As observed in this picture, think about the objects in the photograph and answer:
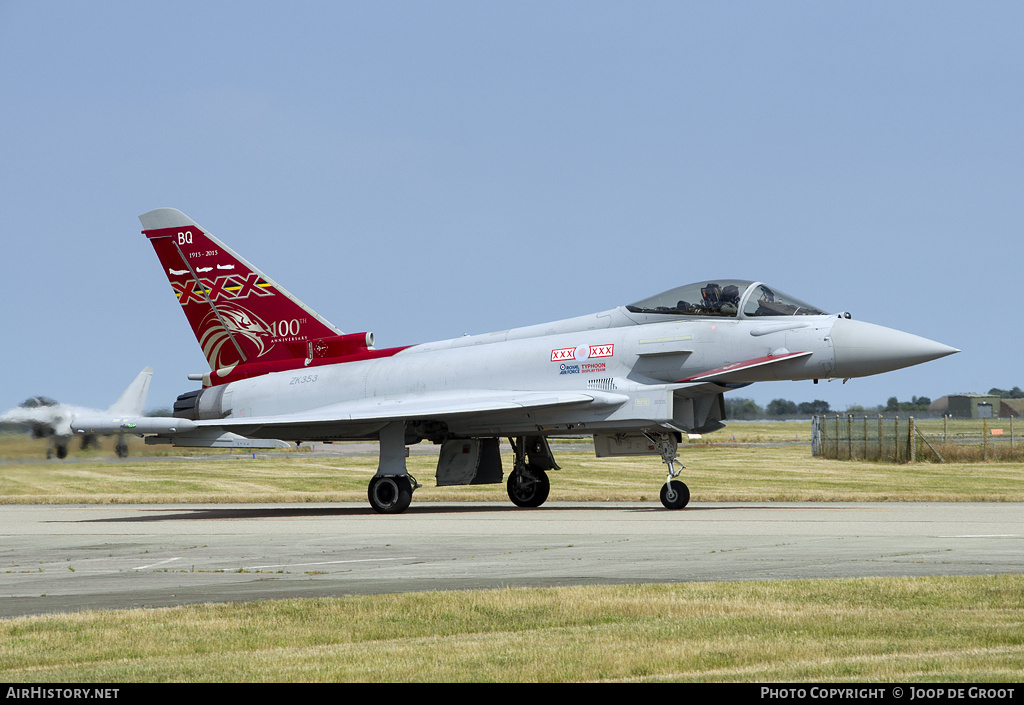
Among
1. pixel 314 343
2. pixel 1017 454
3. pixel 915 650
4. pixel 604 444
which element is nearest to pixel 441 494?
pixel 314 343

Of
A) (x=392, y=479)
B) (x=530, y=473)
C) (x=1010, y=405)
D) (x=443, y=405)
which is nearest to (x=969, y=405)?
(x=1010, y=405)

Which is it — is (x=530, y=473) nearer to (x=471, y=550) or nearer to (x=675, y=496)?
(x=675, y=496)

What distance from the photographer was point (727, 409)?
21391mm

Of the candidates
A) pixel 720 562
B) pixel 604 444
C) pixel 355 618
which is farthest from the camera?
pixel 604 444

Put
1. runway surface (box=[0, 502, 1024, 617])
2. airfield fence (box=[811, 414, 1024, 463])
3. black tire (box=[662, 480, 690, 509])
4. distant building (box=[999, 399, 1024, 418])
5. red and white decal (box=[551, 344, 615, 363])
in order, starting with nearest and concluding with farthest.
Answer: runway surface (box=[0, 502, 1024, 617]), black tire (box=[662, 480, 690, 509]), red and white decal (box=[551, 344, 615, 363]), airfield fence (box=[811, 414, 1024, 463]), distant building (box=[999, 399, 1024, 418])

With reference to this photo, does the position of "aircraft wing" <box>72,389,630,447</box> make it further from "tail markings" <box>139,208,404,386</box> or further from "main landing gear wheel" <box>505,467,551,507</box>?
"main landing gear wheel" <box>505,467,551,507</box>

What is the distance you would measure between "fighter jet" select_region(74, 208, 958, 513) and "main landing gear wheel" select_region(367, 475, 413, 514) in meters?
0.03

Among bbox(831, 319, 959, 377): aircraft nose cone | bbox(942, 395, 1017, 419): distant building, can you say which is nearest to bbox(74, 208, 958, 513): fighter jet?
bbox(831, 319, 959, 377): aircraft nose cone

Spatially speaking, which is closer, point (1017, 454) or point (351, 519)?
point (351, 519)

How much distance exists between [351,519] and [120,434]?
5771mm

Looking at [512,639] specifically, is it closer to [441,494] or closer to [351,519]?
[351,519]

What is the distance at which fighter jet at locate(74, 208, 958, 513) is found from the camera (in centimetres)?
1953

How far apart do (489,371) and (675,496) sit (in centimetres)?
425

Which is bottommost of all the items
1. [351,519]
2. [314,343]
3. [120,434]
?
[351,519]
